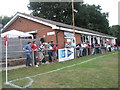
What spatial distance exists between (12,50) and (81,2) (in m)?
32.1

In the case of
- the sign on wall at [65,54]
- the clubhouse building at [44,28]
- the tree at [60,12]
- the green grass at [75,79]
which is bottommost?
the green grass at [75,79]

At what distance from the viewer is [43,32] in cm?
1560

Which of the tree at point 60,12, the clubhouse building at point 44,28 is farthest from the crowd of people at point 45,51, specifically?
the tree at point 60,12

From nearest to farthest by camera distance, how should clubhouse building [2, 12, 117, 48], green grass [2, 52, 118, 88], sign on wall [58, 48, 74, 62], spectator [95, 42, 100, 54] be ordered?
green grass [2, 52, 118, 88] < sign on wall [58, 48, 74, 62] < clubhouse building [2, 12, 117, 48] < spectator [95, 42, 100, 54]

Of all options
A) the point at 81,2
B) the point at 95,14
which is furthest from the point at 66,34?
the point at 95,14

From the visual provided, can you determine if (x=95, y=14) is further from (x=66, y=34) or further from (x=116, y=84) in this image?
(x=116, y=84)

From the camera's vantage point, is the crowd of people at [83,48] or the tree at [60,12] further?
the tree at [60,12]

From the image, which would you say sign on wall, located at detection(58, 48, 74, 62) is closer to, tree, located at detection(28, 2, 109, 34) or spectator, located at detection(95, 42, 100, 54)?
spectator, located at detection(95, 42, 100, 54)

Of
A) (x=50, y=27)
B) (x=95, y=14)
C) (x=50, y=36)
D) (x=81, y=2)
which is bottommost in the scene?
(x=50, y=36)

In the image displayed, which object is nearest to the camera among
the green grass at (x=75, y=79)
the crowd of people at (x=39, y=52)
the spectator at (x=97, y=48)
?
the green grass at (x=75, y=79)

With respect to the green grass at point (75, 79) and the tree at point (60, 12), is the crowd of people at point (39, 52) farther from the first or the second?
the tree at point (60, 12)

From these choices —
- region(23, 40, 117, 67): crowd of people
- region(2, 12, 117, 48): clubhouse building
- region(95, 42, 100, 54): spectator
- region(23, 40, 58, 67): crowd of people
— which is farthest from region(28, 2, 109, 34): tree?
region(23, 40, 58, 67): crowd of people

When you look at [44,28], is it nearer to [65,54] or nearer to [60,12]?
[65,54]

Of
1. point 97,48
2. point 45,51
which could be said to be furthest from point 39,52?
point 97,48
